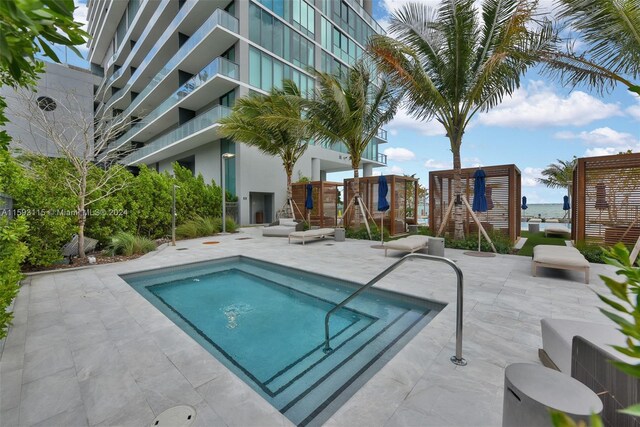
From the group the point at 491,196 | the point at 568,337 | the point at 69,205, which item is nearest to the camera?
the point at 568,337

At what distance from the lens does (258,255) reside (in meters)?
7.95

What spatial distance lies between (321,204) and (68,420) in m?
12.5

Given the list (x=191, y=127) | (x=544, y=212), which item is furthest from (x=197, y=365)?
(x=544, y=212)

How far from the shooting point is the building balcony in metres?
15.9

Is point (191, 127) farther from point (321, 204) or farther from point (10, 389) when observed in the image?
point (10, 389)

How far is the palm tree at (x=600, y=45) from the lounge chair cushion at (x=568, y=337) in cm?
519

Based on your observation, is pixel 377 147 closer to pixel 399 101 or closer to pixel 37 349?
pixel 399 101

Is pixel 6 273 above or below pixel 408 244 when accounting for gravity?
above

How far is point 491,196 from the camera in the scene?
9102 millimetres

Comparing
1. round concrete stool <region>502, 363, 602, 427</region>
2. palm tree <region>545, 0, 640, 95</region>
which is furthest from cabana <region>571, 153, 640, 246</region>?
round concrete stool <region>502, 363, 602, 427</region>

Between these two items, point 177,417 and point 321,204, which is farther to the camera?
point 321,204

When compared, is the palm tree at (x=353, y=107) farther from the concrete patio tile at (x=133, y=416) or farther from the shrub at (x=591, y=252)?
the concrete patio tile at (x=133, y=416)

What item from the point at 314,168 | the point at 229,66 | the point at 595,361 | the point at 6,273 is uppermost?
the point at 229,66

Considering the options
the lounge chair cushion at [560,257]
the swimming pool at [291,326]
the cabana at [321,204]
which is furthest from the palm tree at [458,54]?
the cabana at [321,204]
